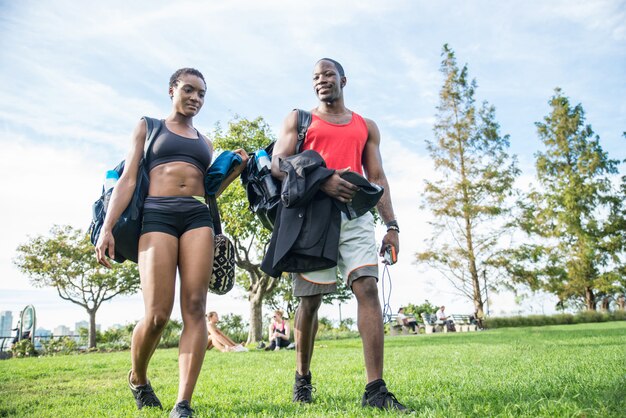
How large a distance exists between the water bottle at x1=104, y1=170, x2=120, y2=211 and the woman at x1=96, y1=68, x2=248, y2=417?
204 mm

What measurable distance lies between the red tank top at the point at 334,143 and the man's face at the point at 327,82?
0.64 ft

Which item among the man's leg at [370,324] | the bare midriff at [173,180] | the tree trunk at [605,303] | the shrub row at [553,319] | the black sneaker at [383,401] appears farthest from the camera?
the tree trunk at [605,303]

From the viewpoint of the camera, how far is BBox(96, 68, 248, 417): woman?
3354mm

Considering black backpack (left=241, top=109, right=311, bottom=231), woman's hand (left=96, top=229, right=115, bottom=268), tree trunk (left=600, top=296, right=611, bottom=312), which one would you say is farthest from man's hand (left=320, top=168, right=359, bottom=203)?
tree trunk (left=600, top=296, right=611, bottom=312)

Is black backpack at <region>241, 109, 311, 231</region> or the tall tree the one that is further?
the tall tree

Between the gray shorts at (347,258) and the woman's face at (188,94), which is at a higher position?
the woman's face at (188,94)

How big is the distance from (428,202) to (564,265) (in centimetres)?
1142

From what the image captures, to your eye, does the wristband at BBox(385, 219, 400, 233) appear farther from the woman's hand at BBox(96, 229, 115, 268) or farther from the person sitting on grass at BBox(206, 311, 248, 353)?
the person sitting on grass at BBox(206, 311, 248, 353)

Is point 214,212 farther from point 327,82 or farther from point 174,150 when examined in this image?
point 327,82

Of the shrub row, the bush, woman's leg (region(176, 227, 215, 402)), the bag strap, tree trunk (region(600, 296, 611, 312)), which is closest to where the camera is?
woman's leg (region(176, 227, 215, 402))

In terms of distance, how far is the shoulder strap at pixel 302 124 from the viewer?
3789 millimetres

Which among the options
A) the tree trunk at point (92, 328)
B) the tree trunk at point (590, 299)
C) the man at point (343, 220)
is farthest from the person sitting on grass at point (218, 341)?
the tree trunk at point (590, 299)

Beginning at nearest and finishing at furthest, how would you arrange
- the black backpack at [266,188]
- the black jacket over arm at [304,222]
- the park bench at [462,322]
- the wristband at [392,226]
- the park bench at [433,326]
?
the black jacket over arm at [304,222] < the black backpack at [266,188] < the wristband at [392,226] < the park bench at [462,322] < the park bench at [433,326]

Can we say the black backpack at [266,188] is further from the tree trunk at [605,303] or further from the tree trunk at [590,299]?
the tree trunk at [605,303]
